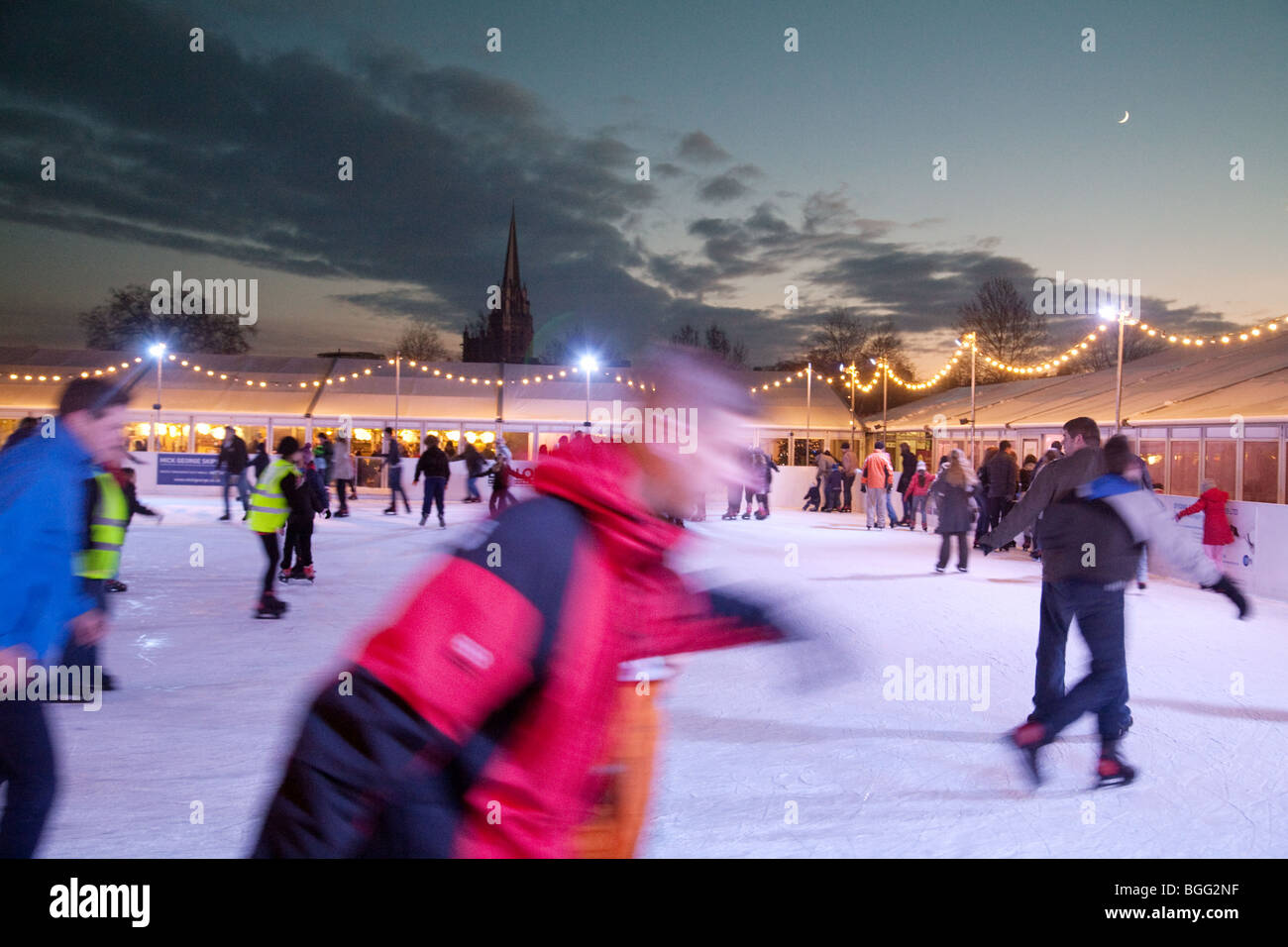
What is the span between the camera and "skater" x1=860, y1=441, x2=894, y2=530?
15.1m

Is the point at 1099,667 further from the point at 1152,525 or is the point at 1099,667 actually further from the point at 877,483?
the point at 877,483

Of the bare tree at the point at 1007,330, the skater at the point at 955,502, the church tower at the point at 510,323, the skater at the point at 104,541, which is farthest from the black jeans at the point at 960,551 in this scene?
the church tower at the point at 510,323

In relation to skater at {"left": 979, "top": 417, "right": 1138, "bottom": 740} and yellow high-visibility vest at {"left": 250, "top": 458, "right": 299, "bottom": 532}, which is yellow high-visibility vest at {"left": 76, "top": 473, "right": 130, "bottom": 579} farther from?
skater at {"left": 979, "top": 417, "right": 1138, "bottom": 740}

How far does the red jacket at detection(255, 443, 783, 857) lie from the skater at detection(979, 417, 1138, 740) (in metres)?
3.15

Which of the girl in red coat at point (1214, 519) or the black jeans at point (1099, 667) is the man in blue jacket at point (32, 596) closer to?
the black jeans at point (1099, 667)

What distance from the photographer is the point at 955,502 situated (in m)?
9.65

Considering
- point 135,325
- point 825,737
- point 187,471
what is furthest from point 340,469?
point 135,325

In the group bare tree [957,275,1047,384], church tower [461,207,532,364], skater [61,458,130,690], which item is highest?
church tower [461,207,532,364]

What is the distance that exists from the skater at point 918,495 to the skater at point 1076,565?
11828 millimetres

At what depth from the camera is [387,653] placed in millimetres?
825

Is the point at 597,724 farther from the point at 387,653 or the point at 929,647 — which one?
the point at 929,647

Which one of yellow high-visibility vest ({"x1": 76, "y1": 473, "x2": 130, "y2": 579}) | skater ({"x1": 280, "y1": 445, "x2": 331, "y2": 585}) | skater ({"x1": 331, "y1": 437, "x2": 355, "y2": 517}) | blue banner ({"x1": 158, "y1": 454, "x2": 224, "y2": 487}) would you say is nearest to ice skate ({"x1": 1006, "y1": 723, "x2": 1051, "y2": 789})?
yellow high-visibility vest ({"x1": 76, "y1": 473, "x2": 130, "y2": 579})
